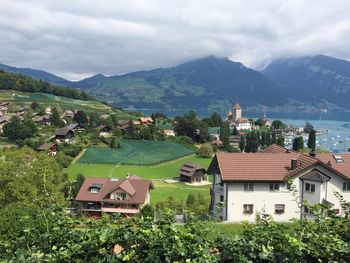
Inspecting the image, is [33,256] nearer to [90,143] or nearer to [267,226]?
[267,226]

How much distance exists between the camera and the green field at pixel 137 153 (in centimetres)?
6365

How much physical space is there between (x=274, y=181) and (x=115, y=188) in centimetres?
1668

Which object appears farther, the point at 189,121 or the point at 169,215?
the point at 189,121

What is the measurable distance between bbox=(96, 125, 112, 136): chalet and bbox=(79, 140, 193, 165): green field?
333 inches

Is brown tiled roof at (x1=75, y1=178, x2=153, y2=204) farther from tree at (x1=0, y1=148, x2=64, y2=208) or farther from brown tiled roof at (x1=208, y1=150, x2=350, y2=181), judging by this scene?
brown tiled roof at (x1=208, y1=150, x2=350, y2=181)

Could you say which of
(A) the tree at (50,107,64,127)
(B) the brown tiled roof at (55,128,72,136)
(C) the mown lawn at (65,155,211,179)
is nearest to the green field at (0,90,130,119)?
(A) the tree at (50,107,64,127)

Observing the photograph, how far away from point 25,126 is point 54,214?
7010 cm

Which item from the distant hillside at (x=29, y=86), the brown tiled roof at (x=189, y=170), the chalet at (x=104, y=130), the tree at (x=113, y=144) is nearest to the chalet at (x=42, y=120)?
the chalet at (x=104, y=130)

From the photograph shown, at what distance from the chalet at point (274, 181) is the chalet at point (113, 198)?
463 inches

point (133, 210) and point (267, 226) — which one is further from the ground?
point (267, 226)

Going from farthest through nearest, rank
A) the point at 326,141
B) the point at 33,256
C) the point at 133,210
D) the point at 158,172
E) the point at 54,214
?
the point at 326,141 → the point at 158,172 → the point at 133,210 → the point at 54,214 → the point at 33,256

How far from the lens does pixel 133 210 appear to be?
124ft

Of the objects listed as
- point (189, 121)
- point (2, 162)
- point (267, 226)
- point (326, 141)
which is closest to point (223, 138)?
point (189, 121)

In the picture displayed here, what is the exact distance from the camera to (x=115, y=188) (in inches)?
1499
